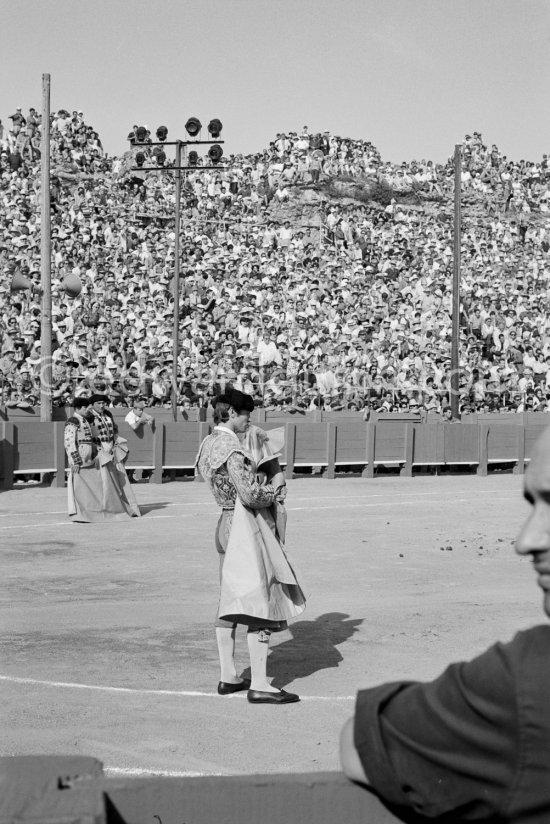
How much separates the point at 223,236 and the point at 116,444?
71.4ft

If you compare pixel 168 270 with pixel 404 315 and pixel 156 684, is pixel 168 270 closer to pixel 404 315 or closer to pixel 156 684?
pixel 404 315

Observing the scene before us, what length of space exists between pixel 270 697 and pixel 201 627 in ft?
7.33

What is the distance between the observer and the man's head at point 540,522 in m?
1.78

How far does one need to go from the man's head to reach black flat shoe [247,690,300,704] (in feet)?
16.3

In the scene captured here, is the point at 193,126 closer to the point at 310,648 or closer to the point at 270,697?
the point at 310,648

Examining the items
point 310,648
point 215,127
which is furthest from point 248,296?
point 310,648

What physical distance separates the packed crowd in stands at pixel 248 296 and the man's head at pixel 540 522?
19580mm

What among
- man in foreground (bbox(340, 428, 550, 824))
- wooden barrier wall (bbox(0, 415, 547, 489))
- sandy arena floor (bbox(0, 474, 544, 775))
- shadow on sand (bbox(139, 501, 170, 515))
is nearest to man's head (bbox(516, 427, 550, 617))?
man in foreground (bbox(340, 428, 550, 824))

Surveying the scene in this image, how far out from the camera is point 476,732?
166 cm

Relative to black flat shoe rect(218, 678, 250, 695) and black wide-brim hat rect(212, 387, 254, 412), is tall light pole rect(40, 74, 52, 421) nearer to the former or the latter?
black wide-brim hat rect(212, 387, 254, 412)

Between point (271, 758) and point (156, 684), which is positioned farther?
point (156, 684)

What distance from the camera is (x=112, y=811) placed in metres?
1.81

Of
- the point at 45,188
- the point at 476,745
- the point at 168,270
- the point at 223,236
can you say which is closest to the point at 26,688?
the point at 476,745

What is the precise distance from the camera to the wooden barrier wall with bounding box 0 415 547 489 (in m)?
20.8
